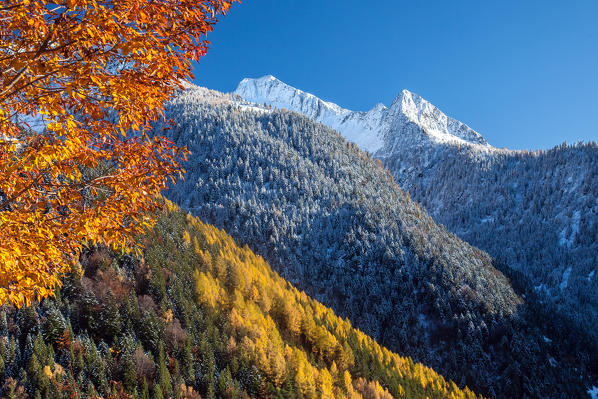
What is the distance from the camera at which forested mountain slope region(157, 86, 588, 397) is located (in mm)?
108812

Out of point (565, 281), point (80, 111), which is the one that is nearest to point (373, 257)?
point (80, 111)

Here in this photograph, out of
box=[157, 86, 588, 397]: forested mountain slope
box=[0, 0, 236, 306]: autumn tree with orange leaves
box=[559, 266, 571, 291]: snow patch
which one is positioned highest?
box=[559, 266, 571, 291]: snow patch

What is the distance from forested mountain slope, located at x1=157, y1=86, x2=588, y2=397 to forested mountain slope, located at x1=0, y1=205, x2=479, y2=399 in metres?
45.6

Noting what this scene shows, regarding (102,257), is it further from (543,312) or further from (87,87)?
(543,312)

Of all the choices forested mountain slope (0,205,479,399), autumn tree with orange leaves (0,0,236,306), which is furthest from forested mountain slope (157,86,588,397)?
autumn tree with orange leaves (0,0,236,306)

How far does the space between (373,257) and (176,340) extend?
339 feet

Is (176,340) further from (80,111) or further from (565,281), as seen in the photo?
(565,281)


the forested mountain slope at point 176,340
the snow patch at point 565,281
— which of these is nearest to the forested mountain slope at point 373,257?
the forested mountain slope at point 176,340

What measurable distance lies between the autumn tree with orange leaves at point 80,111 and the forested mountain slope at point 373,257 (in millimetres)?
110037

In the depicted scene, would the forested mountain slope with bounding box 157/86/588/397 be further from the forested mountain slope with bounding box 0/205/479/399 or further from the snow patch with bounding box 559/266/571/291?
the snow patch with bounding box 559/266/571/291

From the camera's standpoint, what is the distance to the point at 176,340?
118 ft

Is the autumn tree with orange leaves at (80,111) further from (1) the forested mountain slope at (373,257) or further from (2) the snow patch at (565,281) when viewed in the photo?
(2) the snow patch at (565,281)

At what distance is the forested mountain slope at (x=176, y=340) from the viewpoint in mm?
25016

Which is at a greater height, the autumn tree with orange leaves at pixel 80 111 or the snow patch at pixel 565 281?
the snow patch at pixel 565 281
